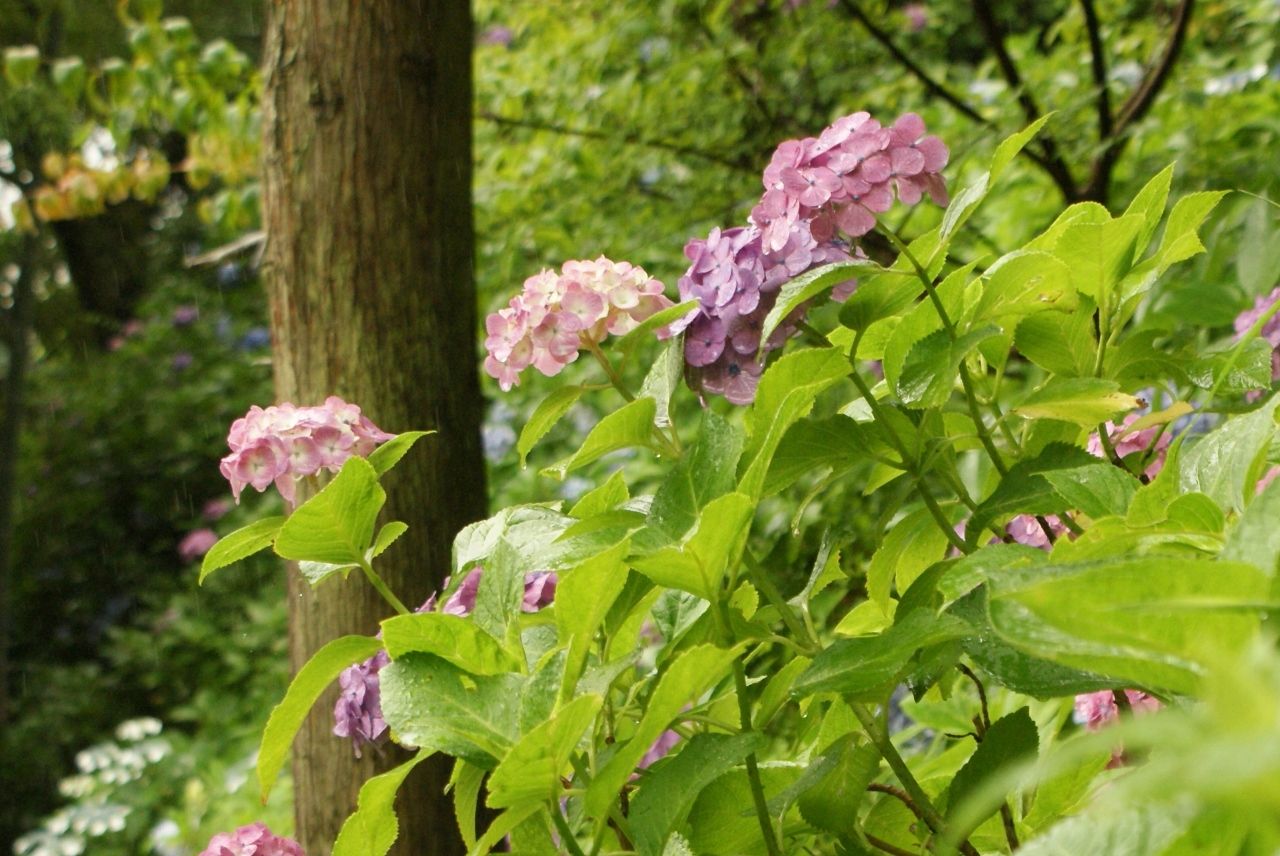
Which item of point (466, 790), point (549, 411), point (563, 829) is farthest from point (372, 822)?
point (549, 411)

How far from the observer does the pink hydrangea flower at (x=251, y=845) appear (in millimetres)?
913

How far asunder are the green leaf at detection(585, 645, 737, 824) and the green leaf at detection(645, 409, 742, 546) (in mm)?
76

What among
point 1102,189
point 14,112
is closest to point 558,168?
point 1102,189

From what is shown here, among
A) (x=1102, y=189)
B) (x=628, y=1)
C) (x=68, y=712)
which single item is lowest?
(x=68, y=712)

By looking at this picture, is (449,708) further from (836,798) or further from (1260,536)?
(1260,536)

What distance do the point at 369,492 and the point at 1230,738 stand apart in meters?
0.62

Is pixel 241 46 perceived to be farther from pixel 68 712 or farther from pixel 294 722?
pixel 294 722

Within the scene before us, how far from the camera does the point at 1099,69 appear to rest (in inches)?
85.1

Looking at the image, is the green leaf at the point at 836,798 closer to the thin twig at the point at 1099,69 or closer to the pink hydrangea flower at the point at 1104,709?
the pink hydrangea flower at the point at 1104,709

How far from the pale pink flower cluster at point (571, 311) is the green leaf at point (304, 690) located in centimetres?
20

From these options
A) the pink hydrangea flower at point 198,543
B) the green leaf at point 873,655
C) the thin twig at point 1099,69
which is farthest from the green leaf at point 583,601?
the pink hydrangea flower at point 198,543

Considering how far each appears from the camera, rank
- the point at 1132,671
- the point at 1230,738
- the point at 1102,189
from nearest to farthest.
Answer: the point at 1230,738
the point at 1132,671
the point at 1102,189

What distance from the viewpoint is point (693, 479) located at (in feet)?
2.23

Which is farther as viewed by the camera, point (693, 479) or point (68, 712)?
point (68, 712)
